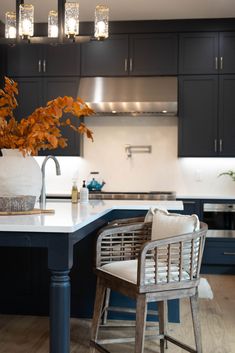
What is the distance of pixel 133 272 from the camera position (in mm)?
2213

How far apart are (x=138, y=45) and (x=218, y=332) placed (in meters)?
3.61

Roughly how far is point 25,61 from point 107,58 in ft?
3.36

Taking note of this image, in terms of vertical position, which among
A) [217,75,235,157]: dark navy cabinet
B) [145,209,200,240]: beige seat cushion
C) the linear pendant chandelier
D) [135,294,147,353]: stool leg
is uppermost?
the linear pendant chandelier

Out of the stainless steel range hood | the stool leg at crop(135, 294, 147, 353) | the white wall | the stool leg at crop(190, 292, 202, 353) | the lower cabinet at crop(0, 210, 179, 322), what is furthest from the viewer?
the white wall

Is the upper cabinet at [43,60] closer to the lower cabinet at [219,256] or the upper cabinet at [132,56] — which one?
the upper cabinet at [132,56]

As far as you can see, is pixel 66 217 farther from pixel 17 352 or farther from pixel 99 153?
pixel 99 153

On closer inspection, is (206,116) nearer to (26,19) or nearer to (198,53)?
Answer: (198,53)

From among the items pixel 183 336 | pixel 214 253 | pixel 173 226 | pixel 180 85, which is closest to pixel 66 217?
pixel 173 226

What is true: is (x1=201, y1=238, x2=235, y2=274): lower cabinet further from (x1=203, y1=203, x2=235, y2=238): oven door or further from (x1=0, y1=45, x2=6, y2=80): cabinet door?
(x1=0, y1=45, x2=6, y2=80): cabinet door

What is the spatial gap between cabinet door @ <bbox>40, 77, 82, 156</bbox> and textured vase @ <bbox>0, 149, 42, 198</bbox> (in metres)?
3.03

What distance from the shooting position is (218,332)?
3027 millimetres

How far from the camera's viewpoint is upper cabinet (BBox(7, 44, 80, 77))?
5566 mm

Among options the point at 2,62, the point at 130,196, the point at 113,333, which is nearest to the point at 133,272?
the point at 113,333

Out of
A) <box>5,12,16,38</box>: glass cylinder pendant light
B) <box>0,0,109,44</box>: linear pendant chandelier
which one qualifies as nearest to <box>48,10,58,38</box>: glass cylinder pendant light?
<box>0,0,109,44</box>: linear pendant chandelier
